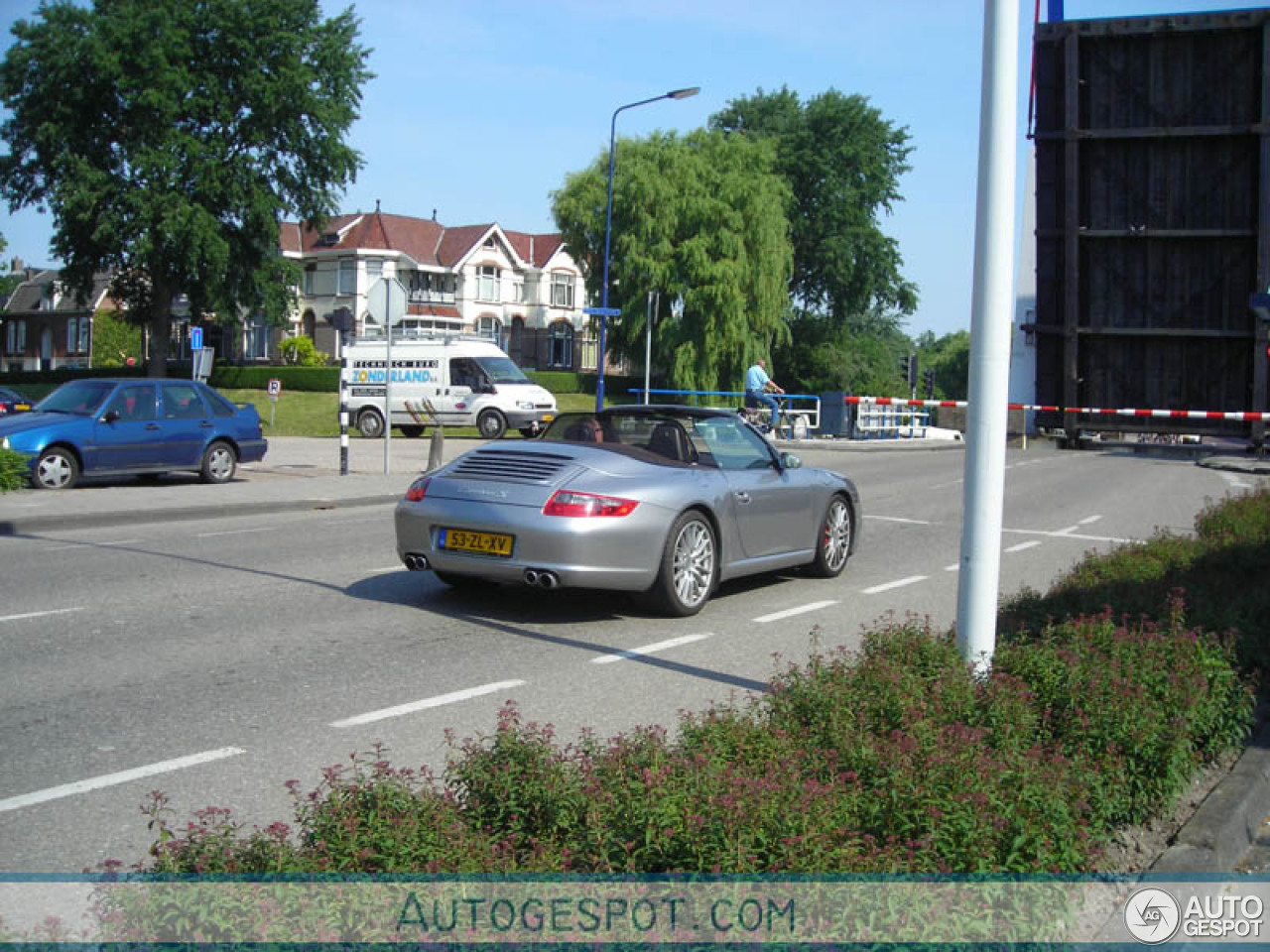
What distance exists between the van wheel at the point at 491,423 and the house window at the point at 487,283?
Result: 4500 centimetres

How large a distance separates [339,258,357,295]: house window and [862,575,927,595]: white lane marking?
65076mm

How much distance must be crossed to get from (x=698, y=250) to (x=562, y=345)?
28.2 meters

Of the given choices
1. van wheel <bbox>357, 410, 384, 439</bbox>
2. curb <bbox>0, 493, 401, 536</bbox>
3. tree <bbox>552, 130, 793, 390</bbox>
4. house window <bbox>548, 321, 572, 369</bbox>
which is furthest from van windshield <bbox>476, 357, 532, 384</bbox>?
house window <bbox>548, 321, 572, 369</bbox>

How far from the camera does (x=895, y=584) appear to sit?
33.0 ft

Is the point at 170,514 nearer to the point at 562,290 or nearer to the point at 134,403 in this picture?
the point at 134,403

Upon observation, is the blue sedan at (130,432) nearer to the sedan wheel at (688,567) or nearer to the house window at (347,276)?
the sedan wheel at (688,567)

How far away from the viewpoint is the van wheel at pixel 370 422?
109 feet

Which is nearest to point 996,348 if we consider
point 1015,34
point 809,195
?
point 1015,34

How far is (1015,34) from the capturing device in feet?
16.9

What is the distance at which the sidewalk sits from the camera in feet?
44.2

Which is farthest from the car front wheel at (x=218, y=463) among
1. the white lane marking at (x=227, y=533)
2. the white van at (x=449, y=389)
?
the white van at (x=449, y=389)

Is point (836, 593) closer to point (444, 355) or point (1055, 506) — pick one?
point (1055, 506)

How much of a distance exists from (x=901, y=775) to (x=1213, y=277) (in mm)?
20120

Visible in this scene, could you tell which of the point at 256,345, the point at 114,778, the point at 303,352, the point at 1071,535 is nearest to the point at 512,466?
Answer: the point at 114,778
